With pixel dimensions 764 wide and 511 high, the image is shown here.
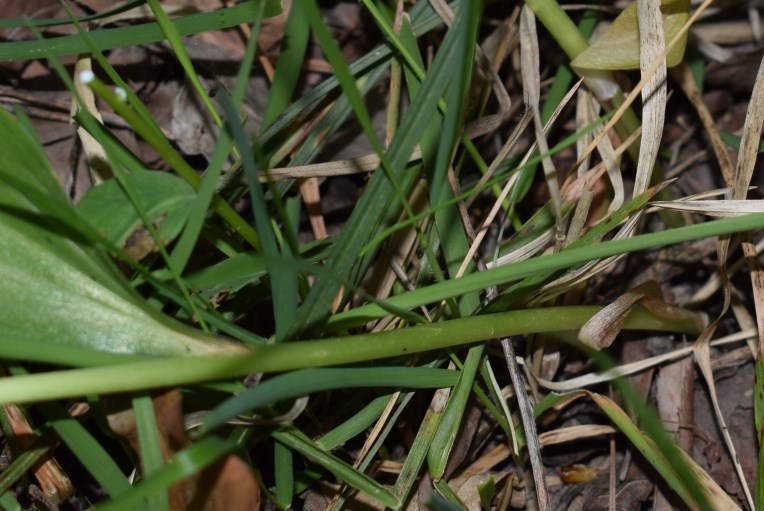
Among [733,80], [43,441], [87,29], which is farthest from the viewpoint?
[733,80]

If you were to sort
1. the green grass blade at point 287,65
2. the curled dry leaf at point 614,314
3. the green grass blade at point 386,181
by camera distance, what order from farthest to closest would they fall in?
the green grass blade at point 287,65 < the curled dry leaf at point 614,314 < the green grass blade at point 386,181

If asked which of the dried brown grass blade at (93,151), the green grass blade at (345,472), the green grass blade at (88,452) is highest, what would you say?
the dried brown grass blade at (93,151)

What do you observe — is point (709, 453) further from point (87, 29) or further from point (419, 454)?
point (87, 29)

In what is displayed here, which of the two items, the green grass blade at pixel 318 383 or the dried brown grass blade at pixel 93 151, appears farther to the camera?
the dried brown grass blade at pixel 93 151

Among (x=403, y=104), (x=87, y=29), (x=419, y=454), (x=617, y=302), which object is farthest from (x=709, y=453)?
(x=87, y=29)

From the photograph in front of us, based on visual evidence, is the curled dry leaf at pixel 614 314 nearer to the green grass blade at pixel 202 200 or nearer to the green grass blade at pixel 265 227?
the green grass blade at pixel 265 227

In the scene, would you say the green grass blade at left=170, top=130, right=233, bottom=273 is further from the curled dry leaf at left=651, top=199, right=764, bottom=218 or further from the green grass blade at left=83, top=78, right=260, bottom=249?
the curled dry leaf at left=651, top=199, right=764, bottom=218

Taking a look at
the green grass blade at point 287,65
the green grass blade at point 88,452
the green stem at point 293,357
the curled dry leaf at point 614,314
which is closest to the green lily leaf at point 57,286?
the green stem at point 293,357
